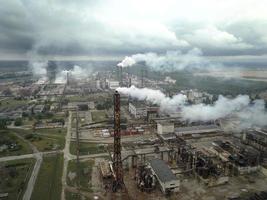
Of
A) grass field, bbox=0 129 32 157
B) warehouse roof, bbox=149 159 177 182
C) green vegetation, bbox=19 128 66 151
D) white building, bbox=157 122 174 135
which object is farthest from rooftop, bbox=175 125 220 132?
grass field, bbox=0 129 32 157

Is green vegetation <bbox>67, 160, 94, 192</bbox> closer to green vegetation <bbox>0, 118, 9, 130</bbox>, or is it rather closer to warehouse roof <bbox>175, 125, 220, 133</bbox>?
warehouse roof <bbox>175, 125, 220, 133</bbox>

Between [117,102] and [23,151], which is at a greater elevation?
[117,102]

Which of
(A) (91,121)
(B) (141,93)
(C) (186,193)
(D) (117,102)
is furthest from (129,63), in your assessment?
(C) (186,193)

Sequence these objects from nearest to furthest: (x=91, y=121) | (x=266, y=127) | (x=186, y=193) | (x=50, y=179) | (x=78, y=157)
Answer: (x=186, y=193), (x=50, y=179), (x=78, y=157), (x=266, y=127), (x=91, y=121)

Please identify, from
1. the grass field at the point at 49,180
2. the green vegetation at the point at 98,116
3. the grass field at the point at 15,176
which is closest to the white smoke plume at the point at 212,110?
the green vegetation at the point at 98,116

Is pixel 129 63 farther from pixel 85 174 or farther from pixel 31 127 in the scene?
pixel 31 127

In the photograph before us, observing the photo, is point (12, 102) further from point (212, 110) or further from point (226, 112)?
point (226, 112)

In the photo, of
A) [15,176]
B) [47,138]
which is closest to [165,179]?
[15,176]
